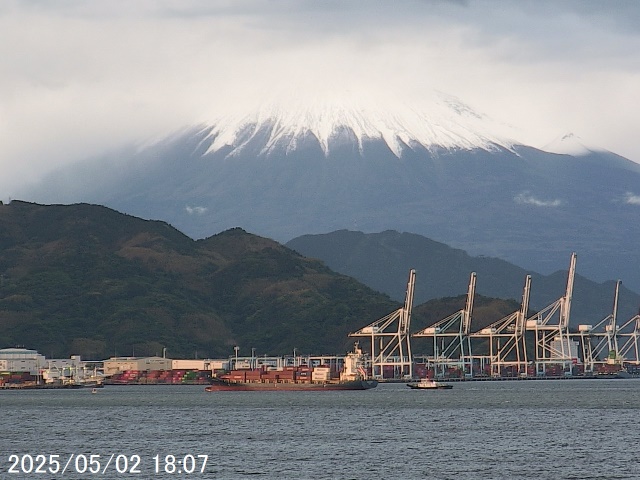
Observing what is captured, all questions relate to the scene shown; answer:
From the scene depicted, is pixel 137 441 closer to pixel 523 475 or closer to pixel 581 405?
pixel 523 475

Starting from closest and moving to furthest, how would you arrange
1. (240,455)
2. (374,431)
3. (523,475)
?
1. (523,475)
2. (240,455)
3. (374,431)

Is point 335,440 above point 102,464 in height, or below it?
above

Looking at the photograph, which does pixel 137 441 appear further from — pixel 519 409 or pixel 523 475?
pixel 519 409

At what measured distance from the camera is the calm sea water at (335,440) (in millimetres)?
91312

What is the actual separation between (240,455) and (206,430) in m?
23.8

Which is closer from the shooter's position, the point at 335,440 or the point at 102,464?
the point at 102,464

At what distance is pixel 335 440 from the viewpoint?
11244 centimetres

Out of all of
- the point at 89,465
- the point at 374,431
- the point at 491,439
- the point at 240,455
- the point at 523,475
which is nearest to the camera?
the point at 523,475

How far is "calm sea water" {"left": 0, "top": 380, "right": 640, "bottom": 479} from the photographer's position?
91312 millimetres

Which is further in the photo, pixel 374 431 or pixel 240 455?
pixel 374 431

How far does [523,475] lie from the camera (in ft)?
289

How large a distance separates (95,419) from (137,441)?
32500 millimetres

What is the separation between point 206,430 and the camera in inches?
4884

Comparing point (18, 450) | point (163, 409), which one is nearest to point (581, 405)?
point (163, 409)
